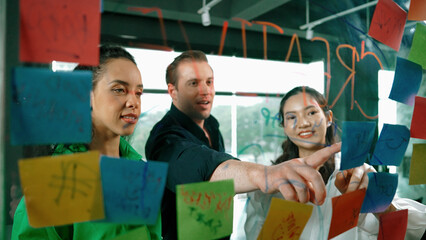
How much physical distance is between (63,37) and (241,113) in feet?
1.09

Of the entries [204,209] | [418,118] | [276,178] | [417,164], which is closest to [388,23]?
[418,118]

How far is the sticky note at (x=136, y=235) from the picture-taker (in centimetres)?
46

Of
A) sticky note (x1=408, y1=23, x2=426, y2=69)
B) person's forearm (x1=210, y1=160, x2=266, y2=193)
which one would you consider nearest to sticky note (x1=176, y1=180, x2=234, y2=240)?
person's forearm (x1=210, y1=160, x2=266, y2=193)

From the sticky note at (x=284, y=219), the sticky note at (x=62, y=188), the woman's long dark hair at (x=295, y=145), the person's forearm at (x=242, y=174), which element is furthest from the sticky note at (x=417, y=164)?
the sticky note at (x=62, y=188)

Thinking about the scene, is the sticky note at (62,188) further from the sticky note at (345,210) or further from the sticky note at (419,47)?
the sticky note at (419,47)

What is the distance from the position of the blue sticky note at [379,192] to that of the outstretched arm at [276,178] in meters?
0.22

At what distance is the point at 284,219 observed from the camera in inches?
23.2

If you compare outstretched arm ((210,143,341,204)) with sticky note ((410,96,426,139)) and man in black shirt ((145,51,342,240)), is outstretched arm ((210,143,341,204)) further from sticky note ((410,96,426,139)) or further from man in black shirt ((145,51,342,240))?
sticky note ((410,96,426,139))

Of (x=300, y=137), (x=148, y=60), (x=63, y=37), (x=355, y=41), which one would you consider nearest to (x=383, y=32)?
(x=355, y=41)

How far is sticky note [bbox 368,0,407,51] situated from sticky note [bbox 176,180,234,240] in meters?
0.52

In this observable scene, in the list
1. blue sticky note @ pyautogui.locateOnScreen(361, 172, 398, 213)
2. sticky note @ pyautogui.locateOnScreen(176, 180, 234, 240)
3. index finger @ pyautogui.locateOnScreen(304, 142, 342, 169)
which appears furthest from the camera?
blue sticky note @ pyautogui.locateOnScreen(361, 172, 398, 213)

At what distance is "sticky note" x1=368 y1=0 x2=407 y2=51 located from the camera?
0.71 m

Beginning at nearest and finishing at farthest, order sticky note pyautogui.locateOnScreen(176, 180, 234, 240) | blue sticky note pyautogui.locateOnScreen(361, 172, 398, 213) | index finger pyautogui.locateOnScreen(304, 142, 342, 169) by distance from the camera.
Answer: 1. sticky note pyautogui.locateOnScreen(176, 180, 234, 240)
2. index finger pyautogui.locateOnScreen(304, 142, 342, 169)
3. blue sticky note pyautogui.locateOnScreen(361, 172, 398, 213)

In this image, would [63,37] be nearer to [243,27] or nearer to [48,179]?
[48,179]
